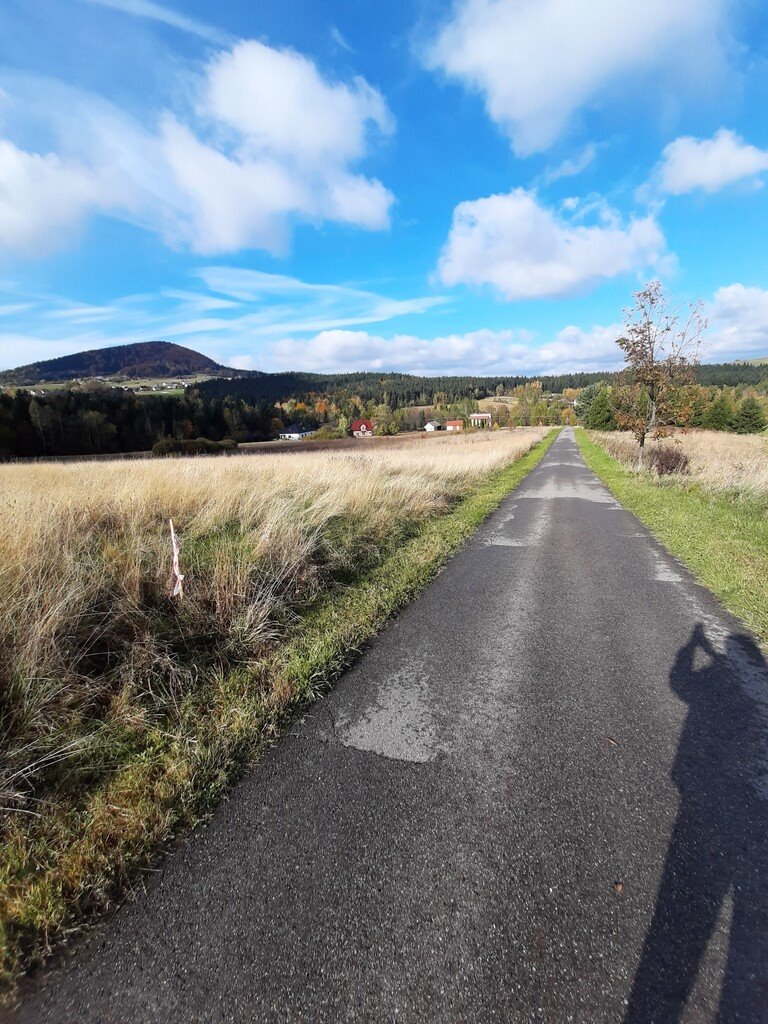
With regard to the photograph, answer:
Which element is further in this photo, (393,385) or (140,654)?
(393,385)

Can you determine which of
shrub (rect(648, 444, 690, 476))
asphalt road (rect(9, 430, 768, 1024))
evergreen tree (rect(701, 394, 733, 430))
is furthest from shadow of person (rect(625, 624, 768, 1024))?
evergreen tree (rect(701, 394, 733, 430))

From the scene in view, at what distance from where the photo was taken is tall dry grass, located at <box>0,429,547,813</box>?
2.79 metres

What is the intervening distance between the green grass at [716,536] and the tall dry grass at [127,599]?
494cm

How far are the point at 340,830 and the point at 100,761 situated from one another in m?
1.62

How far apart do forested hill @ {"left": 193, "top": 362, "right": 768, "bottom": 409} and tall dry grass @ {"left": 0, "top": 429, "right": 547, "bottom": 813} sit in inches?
4834

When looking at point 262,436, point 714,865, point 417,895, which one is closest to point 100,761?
point 417,895

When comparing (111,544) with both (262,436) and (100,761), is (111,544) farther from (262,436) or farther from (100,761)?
(262,436)

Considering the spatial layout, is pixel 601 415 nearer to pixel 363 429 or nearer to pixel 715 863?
pixel 363 429

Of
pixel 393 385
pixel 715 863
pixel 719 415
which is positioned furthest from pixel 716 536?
pixel 393 385

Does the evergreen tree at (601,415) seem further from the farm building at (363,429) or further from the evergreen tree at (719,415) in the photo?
the farm building at (363,429)

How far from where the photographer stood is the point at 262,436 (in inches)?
3332

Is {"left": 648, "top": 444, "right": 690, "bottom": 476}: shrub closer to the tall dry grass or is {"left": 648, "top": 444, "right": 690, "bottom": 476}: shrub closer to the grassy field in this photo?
the grassy field

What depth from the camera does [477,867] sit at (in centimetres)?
205

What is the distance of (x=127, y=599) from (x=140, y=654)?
2.47 ft
